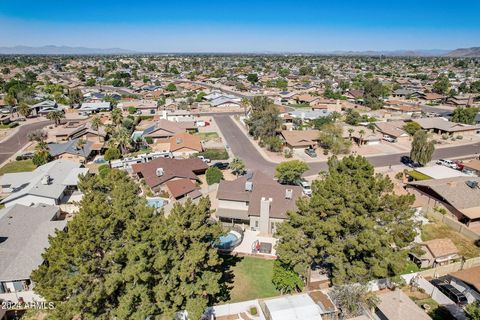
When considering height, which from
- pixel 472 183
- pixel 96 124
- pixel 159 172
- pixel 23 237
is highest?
pixel 96 124

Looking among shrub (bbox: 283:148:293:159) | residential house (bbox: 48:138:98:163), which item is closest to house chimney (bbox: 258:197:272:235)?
shrub (bbox: 283:148:293:159)

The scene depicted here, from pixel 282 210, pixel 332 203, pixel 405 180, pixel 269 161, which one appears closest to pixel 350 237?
pixel 332 203

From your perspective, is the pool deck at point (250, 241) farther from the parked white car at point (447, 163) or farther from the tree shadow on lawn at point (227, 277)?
the parked white car at point (447, 163)

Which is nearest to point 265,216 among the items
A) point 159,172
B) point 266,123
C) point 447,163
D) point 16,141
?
point 159,172

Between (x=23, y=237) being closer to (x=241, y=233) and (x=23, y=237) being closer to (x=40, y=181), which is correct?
(x=40, y=181)

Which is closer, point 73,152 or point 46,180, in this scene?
point 46,180

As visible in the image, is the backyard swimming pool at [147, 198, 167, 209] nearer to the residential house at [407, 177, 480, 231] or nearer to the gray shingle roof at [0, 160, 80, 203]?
the gray shingle roof at [0, 160, 80, 203]
